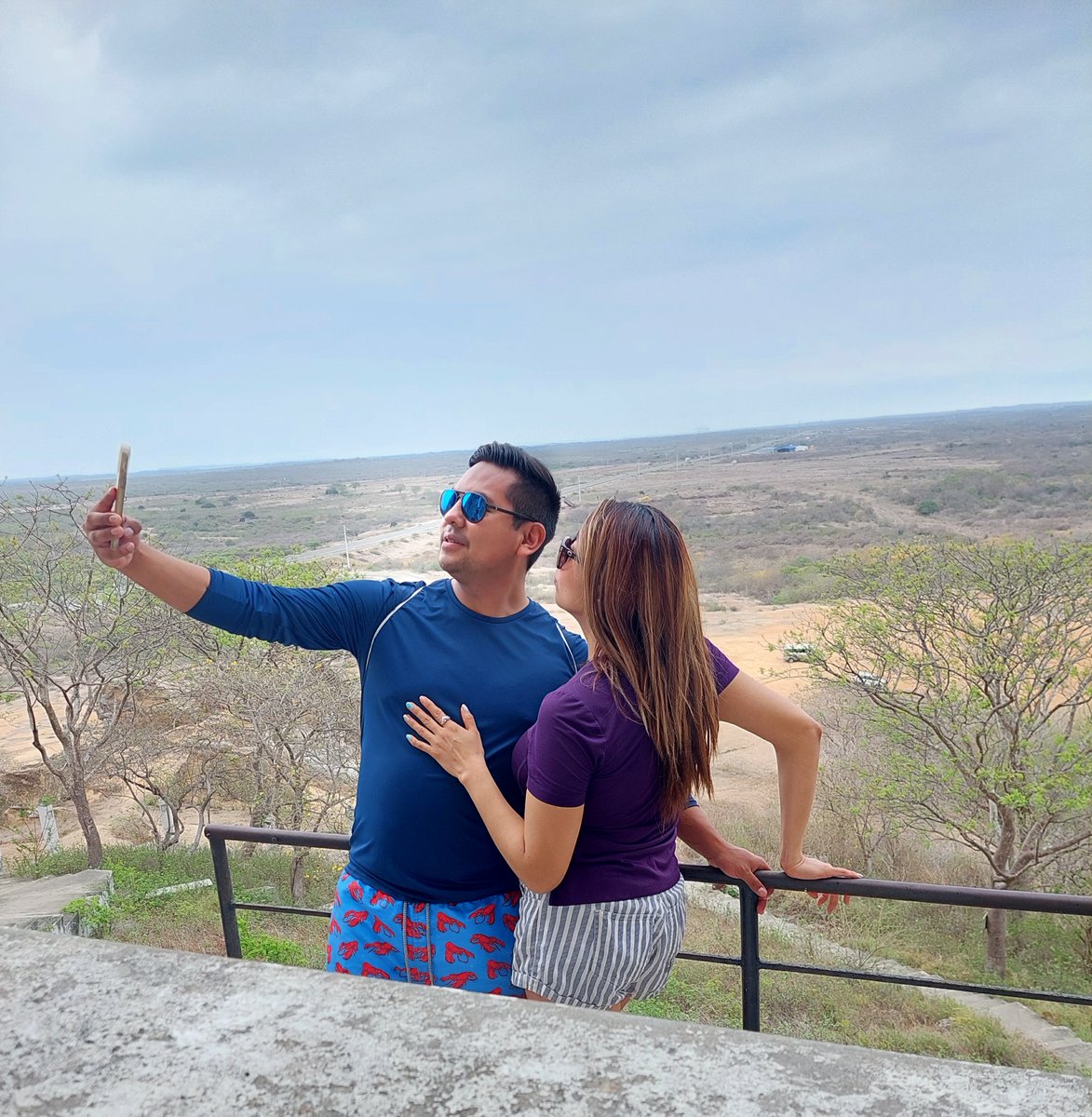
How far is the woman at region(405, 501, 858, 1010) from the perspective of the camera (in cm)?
140

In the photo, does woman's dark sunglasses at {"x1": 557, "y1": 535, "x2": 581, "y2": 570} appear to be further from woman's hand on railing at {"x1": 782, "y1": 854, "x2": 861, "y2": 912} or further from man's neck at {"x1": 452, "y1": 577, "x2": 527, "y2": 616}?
woman's hand on railing at {"x1": 782, "y1": 854, "x2": 861, "y2": 912}

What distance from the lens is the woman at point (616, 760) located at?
4.58 ft

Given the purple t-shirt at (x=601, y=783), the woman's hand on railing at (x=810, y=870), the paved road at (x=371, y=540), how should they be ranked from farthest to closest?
the paved road at (x=371, y=540)
the woman's hand on railing at (x=810, y=870)
the purple t-shirt at (x=601, y=783)

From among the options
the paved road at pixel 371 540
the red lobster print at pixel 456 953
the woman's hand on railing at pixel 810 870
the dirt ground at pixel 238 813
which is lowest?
the dirt ground at pixel 238 813

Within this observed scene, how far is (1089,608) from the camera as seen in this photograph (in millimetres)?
9094

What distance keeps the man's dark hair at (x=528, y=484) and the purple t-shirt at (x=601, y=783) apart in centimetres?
51

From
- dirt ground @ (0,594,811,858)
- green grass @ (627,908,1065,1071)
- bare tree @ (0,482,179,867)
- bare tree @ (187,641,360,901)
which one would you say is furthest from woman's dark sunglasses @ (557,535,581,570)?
bare tree @ (0,482,179,867)

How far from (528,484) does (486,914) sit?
0.84m

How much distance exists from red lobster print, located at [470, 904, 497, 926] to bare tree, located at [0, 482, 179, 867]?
32.9 feet

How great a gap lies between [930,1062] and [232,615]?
136 cm

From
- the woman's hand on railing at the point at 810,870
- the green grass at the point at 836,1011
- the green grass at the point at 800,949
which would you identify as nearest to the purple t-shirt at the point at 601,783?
the woman's hand on railing at the point at 810,870

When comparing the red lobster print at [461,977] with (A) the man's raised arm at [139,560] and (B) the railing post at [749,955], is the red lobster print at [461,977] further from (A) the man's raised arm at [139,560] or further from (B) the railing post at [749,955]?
(A) the man's raised arm at [139,560]

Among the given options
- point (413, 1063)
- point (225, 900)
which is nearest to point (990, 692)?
point (225, 900)

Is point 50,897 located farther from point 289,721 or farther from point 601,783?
point 601,783
